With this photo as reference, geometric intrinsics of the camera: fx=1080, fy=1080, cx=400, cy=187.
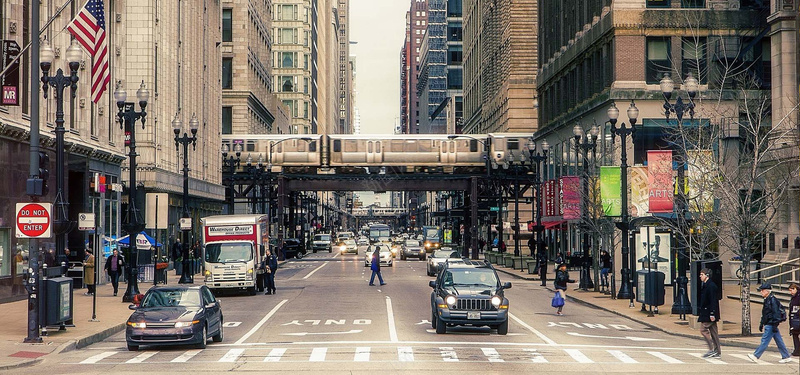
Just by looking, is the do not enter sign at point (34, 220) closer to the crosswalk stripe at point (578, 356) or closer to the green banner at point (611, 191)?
the crosswalk stripe at point (578, 356)

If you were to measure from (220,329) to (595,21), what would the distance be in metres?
44.5

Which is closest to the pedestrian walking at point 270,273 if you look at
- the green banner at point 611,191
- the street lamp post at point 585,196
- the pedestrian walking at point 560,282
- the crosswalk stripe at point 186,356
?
the pedestrian walking at point 560,282

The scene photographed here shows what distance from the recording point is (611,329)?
1238 inches

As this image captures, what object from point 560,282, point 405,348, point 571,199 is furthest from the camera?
point 571,199

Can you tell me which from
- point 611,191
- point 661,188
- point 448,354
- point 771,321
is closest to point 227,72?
point 611,191

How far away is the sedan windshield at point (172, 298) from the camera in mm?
25016

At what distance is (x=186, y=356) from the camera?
2356cm

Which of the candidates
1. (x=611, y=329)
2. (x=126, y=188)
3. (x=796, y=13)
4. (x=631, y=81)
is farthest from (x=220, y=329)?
(x=631, y=81)

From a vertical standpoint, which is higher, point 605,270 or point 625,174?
point 625,174

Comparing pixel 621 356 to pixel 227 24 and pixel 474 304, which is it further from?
pixel 227 24

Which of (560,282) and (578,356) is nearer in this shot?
A: (578,356)

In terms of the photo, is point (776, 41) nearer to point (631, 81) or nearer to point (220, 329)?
point (631, 81)

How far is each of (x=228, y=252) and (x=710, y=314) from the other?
2512 cm

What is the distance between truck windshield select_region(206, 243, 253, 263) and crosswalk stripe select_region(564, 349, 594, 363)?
22306 millimetres
